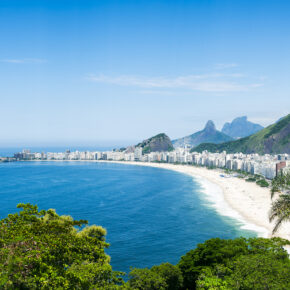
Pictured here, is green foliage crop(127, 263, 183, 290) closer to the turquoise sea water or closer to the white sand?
the turquoise sea water

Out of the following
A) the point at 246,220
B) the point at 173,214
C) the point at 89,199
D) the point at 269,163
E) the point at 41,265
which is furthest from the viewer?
the point at 269,163

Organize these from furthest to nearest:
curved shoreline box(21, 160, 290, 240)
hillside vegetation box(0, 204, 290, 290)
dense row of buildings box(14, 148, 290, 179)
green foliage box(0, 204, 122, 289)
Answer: dense row of buildings box(14, 148, 290, 179)
curved shoreline box(21, 160, 290, 240)
hillside vegetation box(0, 204, 290, 290)
green foliage box(0, 204, 122, 289)

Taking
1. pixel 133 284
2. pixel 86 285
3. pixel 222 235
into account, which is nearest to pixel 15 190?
pixel 222 235

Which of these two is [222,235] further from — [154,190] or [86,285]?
[154,190]

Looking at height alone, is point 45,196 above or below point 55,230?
below

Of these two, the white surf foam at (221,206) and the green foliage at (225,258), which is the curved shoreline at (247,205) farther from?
the green foliage at (225,258)

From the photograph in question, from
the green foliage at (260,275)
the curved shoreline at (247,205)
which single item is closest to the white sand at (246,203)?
the curved shoreline at (247,205)

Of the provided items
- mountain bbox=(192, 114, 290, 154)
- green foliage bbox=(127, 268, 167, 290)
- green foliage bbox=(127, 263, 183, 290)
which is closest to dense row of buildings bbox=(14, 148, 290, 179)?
mountain bbox=(192, 114, 290, 154)
